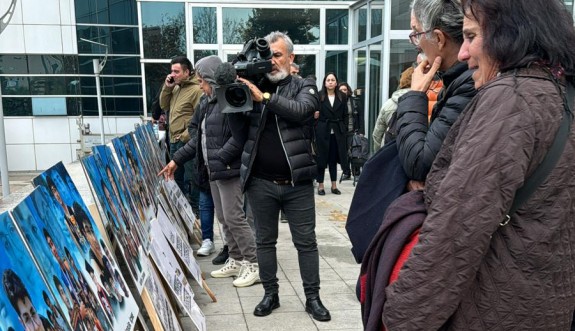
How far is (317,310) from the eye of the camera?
3127mm

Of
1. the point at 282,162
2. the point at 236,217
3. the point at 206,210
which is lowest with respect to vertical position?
the point at 206,210

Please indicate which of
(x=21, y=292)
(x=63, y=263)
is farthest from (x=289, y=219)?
(x=21, y=292)

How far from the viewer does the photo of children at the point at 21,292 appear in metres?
1.01

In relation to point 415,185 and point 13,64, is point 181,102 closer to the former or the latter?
point 415,185

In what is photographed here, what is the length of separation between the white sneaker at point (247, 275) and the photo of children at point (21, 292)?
97.9 inches

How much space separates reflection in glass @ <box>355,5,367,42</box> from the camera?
9195mm

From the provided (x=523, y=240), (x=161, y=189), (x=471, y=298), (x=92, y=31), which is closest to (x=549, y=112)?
(x=523, y=240)

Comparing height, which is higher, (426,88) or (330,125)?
(426,88)

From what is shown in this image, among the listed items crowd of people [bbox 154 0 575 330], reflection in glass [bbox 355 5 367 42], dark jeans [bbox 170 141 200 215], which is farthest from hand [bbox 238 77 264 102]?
reflection in glass [bbox 355 5 367 42]

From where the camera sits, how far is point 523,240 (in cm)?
116

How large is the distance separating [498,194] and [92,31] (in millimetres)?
11425

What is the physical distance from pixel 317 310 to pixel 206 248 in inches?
66.8

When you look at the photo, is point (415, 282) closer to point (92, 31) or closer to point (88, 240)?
point (88, 240)

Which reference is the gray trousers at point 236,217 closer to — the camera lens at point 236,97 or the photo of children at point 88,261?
the camera lens at point 236,97
